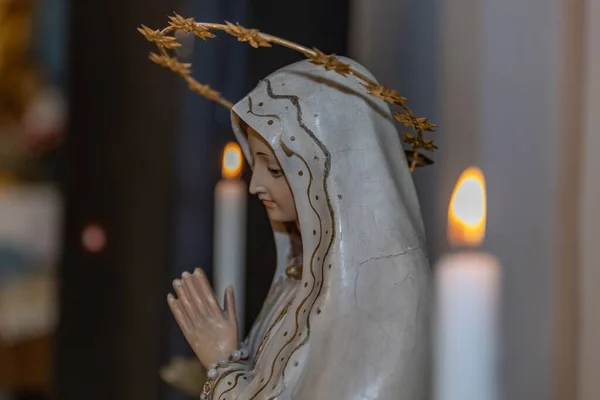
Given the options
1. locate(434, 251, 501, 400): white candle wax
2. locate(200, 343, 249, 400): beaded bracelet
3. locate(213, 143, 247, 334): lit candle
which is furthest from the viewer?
locate(213, 143, 247, 334): lit candle

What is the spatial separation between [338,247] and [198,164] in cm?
88

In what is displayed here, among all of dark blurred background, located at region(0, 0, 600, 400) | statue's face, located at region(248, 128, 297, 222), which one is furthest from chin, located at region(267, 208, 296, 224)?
dark blurred background, located at region(0, 0, 600, 400)

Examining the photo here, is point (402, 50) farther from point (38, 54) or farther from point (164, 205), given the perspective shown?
point (38, 54)

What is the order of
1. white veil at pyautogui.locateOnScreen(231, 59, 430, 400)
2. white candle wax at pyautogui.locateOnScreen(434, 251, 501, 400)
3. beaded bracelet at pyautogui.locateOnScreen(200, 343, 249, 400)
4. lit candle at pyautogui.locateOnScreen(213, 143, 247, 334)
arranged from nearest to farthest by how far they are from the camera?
1. white candle wax at pyautogui.locateOnScreen(434, 251, 501, 400)
2. white veil at pyautogui.locateOnScreen(231, 59, 430, 400)
3. beaded bracelet at pyautogui.locateOnScreen(200, 343, 249, 400)
4. lit candle at pyautogui.locateOnScreen(213, 143, 247, 334)

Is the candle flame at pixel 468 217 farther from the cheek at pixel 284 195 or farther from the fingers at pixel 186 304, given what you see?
the fingers at pixel 186 304

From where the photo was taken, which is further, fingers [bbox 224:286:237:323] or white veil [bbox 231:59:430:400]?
fingers [bbox 224:286:237:323]

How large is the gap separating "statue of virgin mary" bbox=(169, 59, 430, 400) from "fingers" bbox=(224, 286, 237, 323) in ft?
0.20

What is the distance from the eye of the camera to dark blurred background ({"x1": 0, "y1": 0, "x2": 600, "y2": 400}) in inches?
39.4

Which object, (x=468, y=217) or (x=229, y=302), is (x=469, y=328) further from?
(x=229, y=302)

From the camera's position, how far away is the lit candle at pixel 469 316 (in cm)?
66

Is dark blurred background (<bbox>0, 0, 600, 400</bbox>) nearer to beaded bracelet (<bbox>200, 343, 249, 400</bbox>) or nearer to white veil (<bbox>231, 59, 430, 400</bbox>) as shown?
white veil (<bbox>231, 59, 430, 400</bbox>)

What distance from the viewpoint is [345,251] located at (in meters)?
0.93

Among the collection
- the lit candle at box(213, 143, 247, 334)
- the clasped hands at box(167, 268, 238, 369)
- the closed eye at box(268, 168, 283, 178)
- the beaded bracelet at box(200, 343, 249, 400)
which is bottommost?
the beaded bracelet at box(200, 343, 249, 400)

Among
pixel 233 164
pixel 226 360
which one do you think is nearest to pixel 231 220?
pixel 233 164
